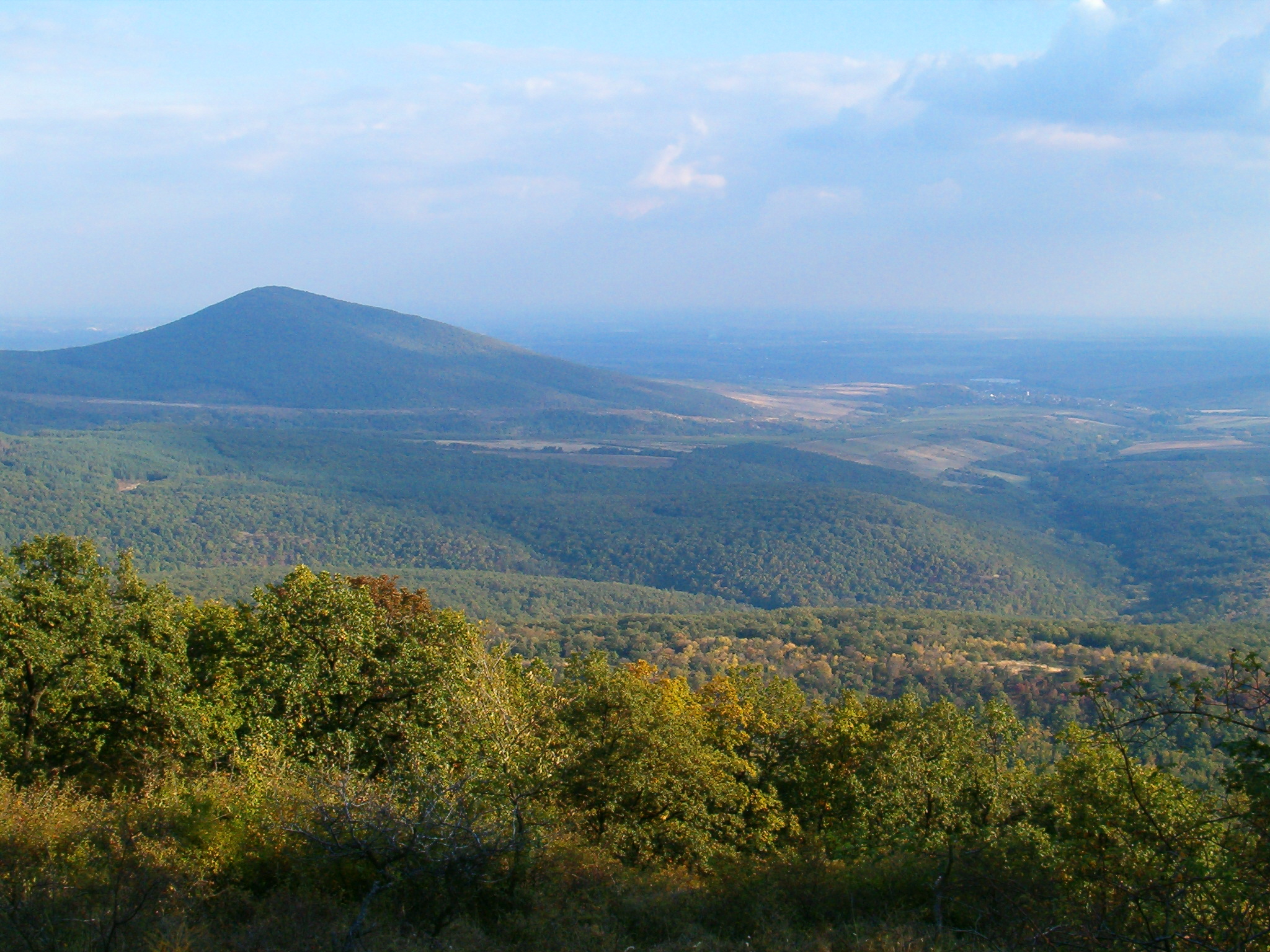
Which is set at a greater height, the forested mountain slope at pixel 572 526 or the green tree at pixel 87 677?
the green tree at pixel 87 677

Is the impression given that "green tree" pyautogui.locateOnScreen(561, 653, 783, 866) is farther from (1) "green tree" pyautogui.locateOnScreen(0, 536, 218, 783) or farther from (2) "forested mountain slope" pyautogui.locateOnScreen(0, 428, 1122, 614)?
(2) "forested mountain slope" pyautogui.locateOnScreen(0, 428, 1122, 614)

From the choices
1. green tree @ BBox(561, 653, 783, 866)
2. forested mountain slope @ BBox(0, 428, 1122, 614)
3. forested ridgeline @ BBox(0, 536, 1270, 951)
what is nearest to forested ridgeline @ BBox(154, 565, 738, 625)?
forested mountain slope @ BBox(0, 428, 1122, 614)

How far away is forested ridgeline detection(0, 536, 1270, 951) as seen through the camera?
46.7 ft

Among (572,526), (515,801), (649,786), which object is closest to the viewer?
(515,801)

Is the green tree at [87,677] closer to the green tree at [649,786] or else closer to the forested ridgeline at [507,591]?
the green tree at [649,786]

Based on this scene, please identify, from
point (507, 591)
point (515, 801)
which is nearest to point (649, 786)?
point (515, 801)

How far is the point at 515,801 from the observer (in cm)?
1756

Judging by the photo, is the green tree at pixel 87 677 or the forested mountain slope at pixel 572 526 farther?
the forested mountain slope at pixel 572 526

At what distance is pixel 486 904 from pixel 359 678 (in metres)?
9.78

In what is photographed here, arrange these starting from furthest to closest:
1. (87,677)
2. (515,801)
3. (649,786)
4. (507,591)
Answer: (507,591)
(87,677)
(649,786)
(515,801)

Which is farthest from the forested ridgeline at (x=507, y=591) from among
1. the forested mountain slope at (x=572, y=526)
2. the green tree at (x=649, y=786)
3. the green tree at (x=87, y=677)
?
the green tree at (x=649, y=786)

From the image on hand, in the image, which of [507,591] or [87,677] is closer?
[87,677]

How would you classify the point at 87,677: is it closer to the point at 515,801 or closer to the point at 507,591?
the point at 515,801

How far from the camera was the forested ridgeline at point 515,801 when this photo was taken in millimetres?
14242
